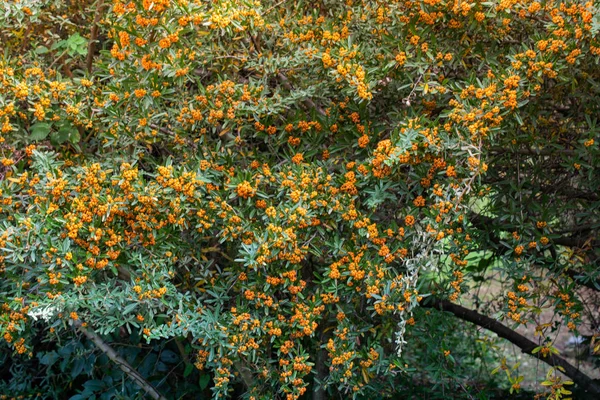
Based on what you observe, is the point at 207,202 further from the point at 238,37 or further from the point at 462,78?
the point at 462,78

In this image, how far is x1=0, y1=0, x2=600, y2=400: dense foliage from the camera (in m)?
2.99

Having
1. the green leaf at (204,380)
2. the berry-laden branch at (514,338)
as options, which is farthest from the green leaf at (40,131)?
the berry-laden branch at (514,338)

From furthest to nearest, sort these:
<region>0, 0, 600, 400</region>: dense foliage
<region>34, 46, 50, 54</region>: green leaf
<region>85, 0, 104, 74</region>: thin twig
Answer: <region>34, 46, 50, 54</region>: green leaf, <region>85, 0, 104, 74</region>: thin twig, <region>0, 0, 600, 400</region>: dense foliage

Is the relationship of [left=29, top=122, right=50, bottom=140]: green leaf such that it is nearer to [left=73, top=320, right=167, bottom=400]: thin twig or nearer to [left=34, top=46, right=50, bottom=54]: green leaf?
[left=34, top=46, right=50, bottom=54]: green leaf

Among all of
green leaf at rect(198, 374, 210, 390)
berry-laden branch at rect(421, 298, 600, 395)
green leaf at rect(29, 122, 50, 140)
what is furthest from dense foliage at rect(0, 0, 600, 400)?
berry-laden branch at rect(421, 298, 600, 395)

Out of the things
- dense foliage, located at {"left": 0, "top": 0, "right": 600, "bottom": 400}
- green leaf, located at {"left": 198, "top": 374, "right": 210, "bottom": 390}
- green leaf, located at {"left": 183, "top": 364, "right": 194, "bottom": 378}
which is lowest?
green leaf, located at {"left": 198, "top": 374, "right": 210, "bottom": 390}

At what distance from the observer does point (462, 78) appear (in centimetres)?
334

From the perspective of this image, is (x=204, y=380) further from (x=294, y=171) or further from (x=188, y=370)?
(x=294, y=171)

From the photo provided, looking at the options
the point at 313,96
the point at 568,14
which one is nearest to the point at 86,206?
the point at 313,96

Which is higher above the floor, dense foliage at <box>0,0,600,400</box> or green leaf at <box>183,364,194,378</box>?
dense foliage at <box>0,0,600,400</box>

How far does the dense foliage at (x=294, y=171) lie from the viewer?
2.99 meters

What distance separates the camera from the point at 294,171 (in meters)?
3.17

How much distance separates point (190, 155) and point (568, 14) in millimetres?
1682

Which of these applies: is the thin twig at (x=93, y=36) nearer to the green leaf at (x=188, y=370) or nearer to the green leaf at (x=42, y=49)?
the green leaf at (x=42, y=49)
